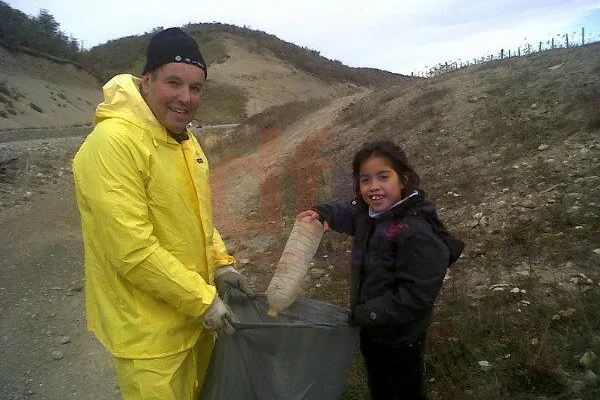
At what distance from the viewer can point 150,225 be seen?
162 centimetres

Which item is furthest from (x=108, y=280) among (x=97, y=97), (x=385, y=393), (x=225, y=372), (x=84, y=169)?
(x=97, y=97)

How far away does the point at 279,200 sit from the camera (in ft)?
23.9

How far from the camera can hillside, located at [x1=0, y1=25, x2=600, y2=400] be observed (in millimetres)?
2648

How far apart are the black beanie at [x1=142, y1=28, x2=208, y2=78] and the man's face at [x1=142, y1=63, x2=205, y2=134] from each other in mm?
21

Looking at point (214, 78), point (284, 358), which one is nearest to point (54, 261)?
point (284, 358)

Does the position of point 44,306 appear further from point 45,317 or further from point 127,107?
point 127,107

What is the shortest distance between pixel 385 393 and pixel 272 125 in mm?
13595

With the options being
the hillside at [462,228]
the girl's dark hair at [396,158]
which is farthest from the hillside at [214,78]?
the girl's dark hair at [396,158]

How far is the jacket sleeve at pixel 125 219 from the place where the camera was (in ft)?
5.08

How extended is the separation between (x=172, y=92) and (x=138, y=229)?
564 mm

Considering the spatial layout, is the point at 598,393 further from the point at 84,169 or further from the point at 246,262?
the point at 246,262

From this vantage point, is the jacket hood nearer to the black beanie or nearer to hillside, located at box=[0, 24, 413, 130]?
the black beanie

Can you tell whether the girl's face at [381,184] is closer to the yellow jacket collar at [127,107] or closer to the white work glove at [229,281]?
the white work glove at [229,281]

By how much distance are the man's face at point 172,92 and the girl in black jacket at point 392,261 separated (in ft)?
2.37
